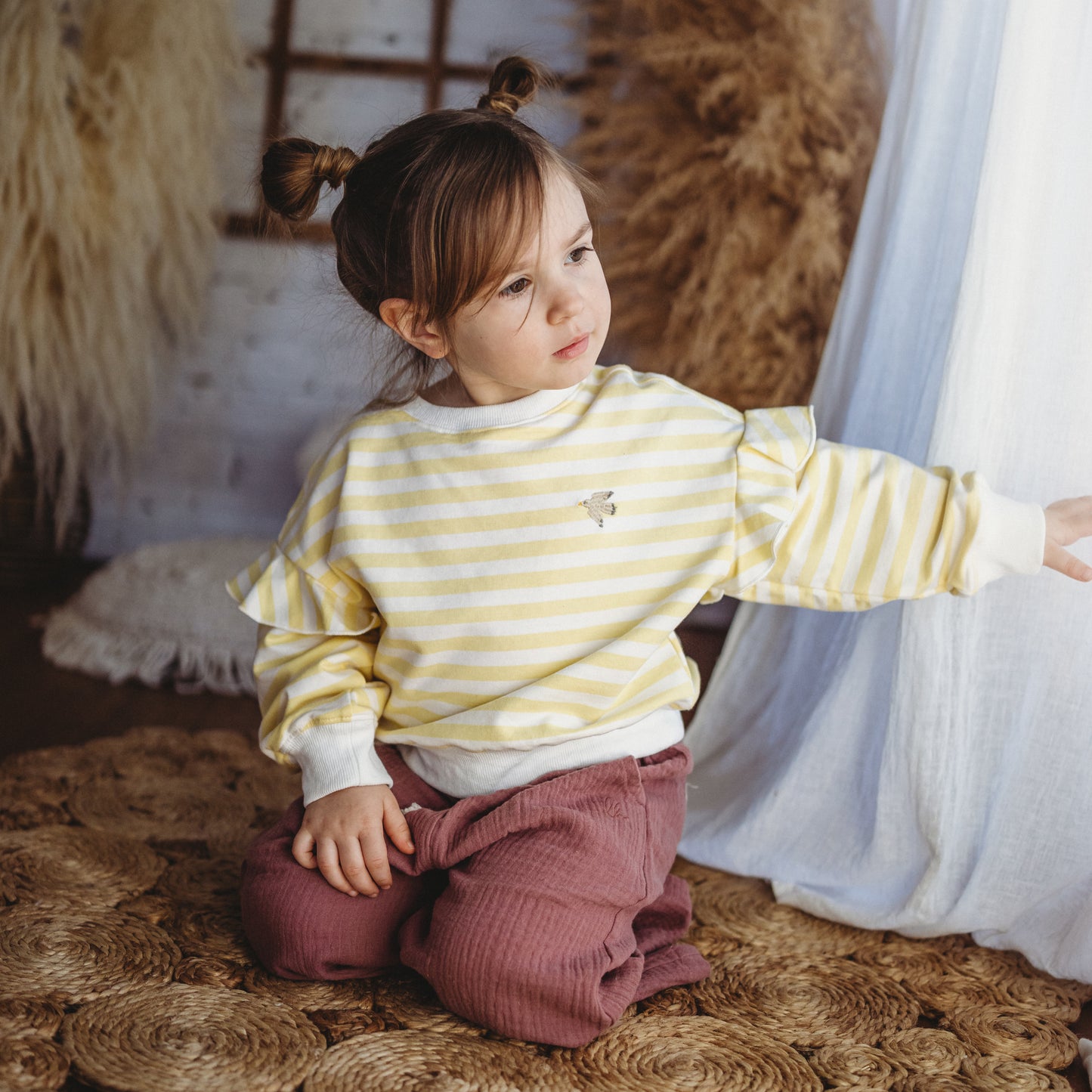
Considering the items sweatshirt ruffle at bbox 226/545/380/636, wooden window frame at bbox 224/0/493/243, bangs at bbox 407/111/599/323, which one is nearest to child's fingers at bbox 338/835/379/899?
sweatshirt ruffle at bbox 226/545/380/636

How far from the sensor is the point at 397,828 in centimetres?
86

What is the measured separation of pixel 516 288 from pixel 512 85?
0.21 meters

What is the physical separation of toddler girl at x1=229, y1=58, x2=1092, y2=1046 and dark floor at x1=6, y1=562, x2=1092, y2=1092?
51 cm

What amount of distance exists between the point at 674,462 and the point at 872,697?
0.31m

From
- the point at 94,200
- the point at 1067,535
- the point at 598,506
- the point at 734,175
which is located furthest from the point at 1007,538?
the point at 94,200

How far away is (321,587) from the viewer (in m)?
0.92

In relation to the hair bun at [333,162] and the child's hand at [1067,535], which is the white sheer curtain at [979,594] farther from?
the hair bun at [333,162]

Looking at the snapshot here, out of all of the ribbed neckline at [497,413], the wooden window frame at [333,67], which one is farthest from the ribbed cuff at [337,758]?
the wooden window frame at [333,67]

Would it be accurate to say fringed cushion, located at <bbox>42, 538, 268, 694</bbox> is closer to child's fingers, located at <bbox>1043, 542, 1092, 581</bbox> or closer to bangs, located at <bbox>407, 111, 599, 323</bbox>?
bangs, located at <bbox>407, 111, 599, 323</bbox>

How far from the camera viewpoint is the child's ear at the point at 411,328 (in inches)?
35.2

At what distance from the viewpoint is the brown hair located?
830mm

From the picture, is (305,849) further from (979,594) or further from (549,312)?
(979,594)

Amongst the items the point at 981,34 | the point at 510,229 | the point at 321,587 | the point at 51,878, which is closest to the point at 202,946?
the point at 51,878

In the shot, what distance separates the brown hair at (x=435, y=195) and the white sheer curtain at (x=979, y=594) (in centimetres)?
31
